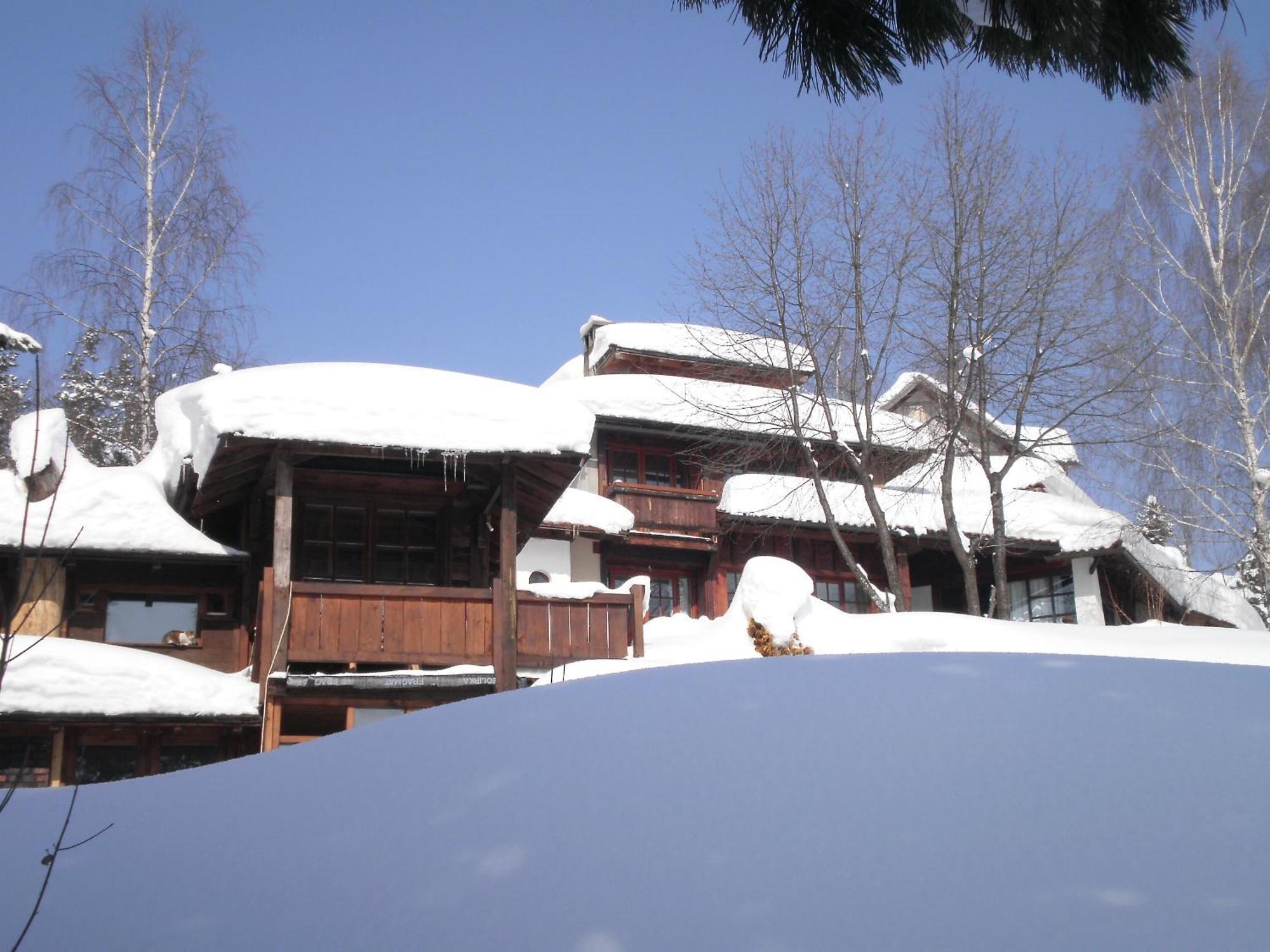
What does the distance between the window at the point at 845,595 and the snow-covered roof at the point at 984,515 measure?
2.12m

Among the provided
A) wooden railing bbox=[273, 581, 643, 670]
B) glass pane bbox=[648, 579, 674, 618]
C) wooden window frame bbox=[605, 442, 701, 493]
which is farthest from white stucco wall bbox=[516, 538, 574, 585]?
Result: wooden railing bbox=[273, 581, 643, 670]

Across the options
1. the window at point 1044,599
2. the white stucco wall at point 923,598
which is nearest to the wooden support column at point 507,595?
the window at point 1044,599

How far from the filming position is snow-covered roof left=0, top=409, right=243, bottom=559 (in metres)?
15.6

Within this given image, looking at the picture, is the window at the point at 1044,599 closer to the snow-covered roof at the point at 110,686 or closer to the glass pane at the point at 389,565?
the glass pane at the point at 389,565

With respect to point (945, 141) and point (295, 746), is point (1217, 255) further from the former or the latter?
point (295, 746)

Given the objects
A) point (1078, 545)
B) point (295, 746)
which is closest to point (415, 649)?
point (295, 746)

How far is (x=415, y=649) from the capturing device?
14461 millimetres

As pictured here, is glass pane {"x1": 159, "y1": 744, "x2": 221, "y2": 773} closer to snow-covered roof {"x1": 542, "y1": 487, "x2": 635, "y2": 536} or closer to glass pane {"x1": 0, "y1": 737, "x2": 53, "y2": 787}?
glass pane {"x1": 0, "y1": 737, "x2": 53, "y2": 787}

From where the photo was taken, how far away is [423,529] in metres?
17.5

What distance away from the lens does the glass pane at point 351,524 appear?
55.6 ft

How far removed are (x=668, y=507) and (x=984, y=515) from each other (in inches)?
330

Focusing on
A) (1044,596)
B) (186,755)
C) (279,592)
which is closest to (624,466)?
(1044,596)

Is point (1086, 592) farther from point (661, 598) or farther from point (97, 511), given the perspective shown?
point (97, 511)

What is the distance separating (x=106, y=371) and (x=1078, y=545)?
22.5m
